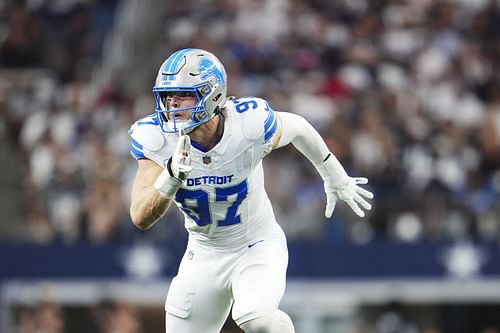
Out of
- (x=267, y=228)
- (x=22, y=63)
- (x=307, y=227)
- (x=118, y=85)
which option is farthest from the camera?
(x=22, y=63)

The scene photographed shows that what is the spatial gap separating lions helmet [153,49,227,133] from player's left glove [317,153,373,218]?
98 cm

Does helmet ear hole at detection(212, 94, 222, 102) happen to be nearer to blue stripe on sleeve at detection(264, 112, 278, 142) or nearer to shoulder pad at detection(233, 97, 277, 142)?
shoulder pad at detection(233, 97, 277, 142)

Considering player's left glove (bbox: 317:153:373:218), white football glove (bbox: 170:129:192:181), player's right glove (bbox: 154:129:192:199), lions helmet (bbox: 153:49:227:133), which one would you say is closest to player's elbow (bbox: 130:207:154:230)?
player's right glove (bbox: 154:129:192:199)

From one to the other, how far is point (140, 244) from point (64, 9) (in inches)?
195

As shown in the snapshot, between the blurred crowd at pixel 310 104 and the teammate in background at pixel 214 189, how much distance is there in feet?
14.9

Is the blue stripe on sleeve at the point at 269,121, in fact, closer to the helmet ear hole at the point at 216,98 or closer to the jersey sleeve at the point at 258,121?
the jersey sleeve at the point at 258,121

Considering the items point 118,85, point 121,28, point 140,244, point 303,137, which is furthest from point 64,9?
point 303,137

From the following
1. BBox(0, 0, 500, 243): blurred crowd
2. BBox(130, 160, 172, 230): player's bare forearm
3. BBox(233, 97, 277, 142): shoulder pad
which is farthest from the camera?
BBox(0, 0, 500, 243): blurred crowd

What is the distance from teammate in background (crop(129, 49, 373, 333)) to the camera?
6.12 metres

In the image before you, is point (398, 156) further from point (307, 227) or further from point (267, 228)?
point (267, 228)

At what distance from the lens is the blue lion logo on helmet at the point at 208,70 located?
20.4 feet

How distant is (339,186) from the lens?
23.0ft

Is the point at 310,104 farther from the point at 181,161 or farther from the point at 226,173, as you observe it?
the point at 181,161

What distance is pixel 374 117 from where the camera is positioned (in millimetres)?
Result: 12086
